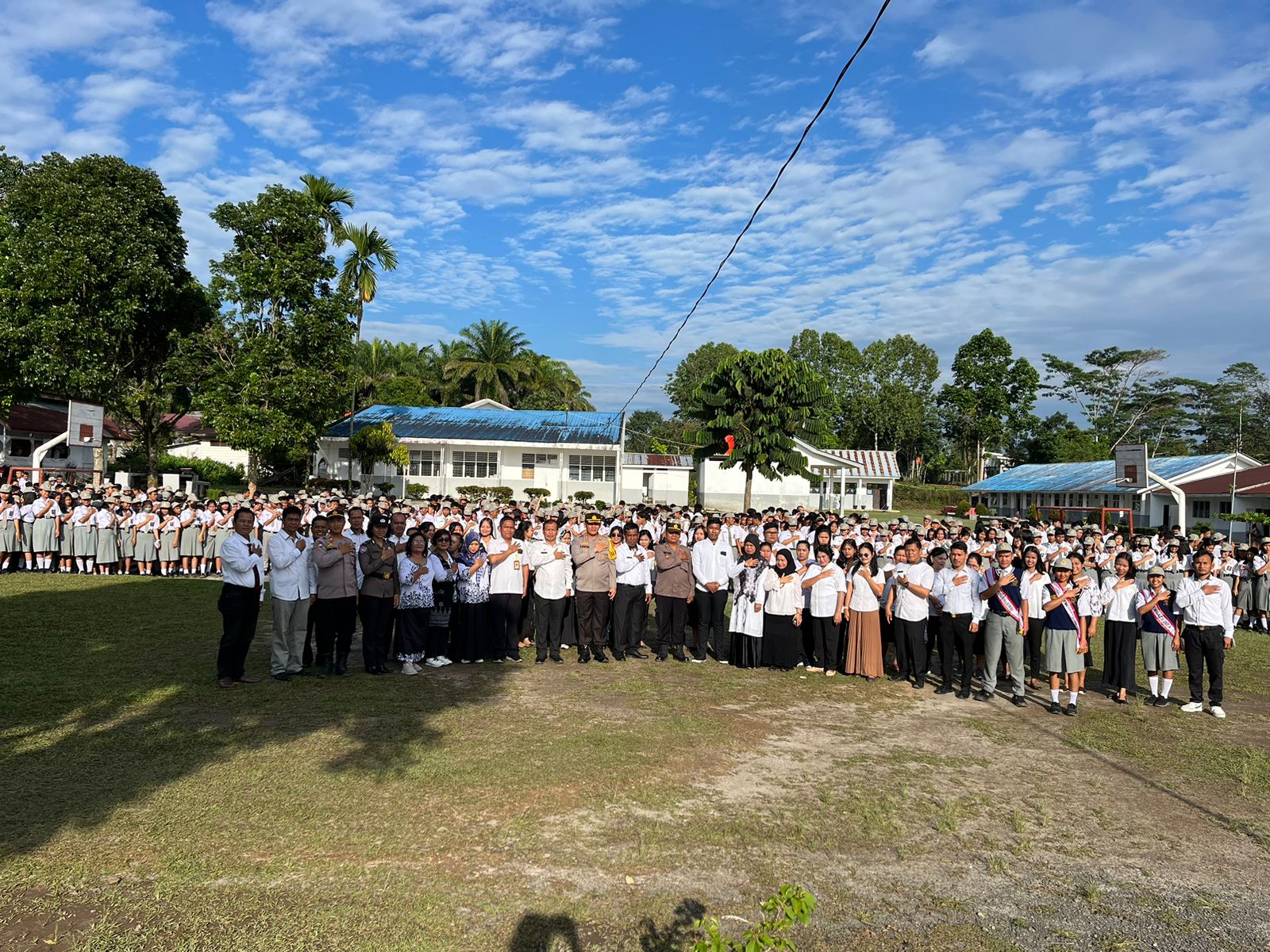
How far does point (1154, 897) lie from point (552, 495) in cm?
3326

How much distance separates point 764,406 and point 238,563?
1073 inches

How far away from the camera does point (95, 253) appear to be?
26.3 meters

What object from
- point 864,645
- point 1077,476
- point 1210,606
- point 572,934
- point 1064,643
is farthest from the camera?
point 1077,476

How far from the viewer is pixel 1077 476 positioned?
42750 millimetres

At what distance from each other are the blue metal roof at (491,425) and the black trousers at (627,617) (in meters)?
25.9

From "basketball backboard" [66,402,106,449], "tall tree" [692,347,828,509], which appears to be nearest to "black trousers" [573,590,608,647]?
"basketball backboard" [66,402,106,449]

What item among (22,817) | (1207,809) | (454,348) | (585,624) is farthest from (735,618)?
(454,348)

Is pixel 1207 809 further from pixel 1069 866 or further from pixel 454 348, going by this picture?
pixel 454 348

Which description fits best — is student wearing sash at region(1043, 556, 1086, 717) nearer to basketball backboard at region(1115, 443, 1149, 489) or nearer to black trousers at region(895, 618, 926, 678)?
black trousers at region(895, 618, 926, 678)

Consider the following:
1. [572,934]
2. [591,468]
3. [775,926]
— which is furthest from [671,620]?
[591,468]

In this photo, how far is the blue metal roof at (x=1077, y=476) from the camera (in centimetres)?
3619

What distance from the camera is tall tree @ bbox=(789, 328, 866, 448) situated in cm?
6519

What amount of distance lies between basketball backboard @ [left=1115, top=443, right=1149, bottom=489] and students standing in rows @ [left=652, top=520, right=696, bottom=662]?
17.4 meters

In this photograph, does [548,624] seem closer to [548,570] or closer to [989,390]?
[548,570]
